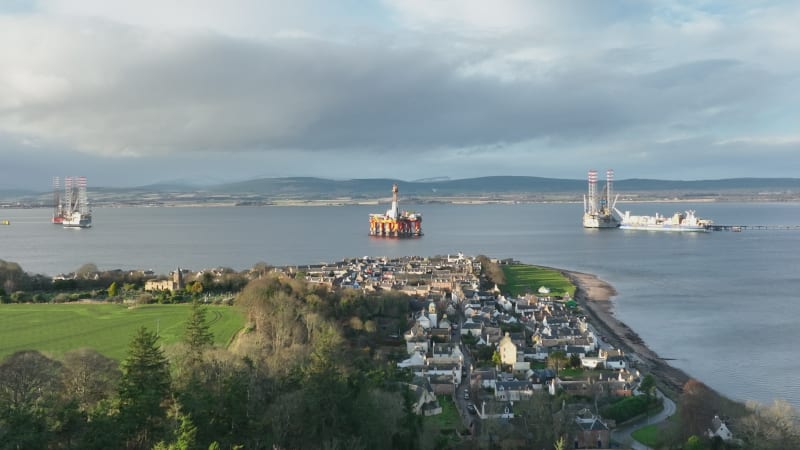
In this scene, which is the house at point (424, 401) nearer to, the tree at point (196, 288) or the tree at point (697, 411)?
the tree at point (697, 411)

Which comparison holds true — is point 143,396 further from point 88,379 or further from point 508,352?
point 508,352

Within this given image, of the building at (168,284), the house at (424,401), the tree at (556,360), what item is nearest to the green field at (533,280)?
the tree at (556,360)

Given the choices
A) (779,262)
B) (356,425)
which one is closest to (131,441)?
(356,425)

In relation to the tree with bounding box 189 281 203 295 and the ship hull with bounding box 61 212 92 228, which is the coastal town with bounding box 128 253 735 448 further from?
the ship hull with bounding box 61 212 92 228

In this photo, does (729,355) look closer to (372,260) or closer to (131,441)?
(131,441)

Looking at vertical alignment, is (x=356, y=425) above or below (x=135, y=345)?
below

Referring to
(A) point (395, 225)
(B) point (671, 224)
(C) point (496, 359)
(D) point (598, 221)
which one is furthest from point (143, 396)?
(D) point (598, 221)
